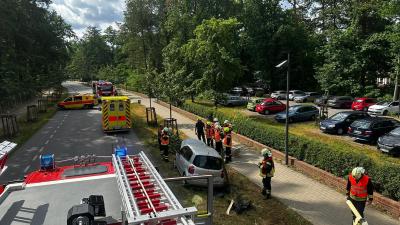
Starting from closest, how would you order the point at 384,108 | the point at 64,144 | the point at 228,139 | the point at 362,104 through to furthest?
the point at 228,139 → the point at 64,144 → the point at 384,108 → the point at 362,104

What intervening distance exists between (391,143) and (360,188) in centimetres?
1001

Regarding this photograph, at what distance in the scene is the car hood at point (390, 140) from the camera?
1762cm

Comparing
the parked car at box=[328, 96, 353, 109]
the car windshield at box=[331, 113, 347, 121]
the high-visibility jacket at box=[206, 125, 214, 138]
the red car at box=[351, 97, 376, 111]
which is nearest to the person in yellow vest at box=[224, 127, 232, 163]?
the high-visibility jacket at box=[206, 125, 214, 138]

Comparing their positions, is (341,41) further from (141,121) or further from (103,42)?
(103,42)

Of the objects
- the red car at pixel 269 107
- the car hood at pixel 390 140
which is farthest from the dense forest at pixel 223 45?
the car hood at pixel 390 140

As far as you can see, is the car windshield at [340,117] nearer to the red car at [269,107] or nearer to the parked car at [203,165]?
the red car at [269,107]

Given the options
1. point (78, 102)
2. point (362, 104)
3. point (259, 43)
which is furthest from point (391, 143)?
point (259, 43)

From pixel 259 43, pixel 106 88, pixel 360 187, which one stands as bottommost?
pixel 360 187

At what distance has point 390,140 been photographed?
1791cm

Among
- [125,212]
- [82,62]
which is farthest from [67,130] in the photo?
[82,62]

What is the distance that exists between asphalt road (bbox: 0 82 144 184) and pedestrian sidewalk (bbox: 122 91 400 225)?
669cm

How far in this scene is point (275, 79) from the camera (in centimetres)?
5631

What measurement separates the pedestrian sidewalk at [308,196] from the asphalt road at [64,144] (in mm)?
6693

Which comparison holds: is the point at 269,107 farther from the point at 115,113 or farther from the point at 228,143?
the point at 228,143
